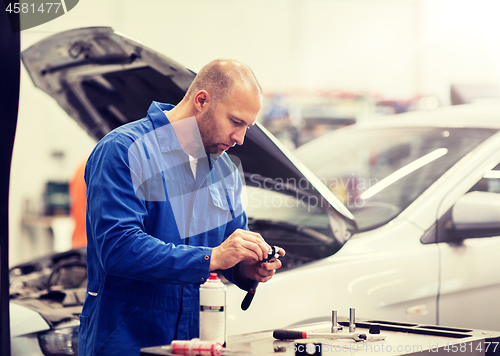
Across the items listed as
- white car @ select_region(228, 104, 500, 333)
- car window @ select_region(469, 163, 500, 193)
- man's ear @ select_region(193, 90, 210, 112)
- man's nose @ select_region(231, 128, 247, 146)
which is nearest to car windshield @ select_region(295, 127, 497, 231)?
white car @ select_region(228, 104, 500, 333)

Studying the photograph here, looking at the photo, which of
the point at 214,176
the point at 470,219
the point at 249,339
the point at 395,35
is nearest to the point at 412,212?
the point at 470,219

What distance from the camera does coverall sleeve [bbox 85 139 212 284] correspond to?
1.27m

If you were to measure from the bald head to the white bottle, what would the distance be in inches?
21.7

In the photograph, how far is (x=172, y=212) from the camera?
1467 millimetres

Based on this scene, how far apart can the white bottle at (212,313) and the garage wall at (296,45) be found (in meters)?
5.73

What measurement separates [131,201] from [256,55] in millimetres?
5985

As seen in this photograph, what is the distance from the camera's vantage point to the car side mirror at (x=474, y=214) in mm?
2008

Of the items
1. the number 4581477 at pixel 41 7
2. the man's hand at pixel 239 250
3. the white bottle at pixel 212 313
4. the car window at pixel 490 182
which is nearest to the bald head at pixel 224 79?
the man's hand at pixel 239 250

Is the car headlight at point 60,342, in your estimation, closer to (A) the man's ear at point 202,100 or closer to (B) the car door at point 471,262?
(A) the man's ear at point 202,100

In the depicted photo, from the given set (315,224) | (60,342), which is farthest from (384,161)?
(60,342)

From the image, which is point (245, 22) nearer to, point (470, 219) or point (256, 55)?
point (256, 55)

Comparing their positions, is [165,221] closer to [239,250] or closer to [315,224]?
[239,250]

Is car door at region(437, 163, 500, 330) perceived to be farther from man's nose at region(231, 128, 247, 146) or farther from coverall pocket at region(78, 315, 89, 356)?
coverall pocket at region(78, 315, 89, 356)

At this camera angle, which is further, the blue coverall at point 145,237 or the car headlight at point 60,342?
the car headlight at point 60,342
